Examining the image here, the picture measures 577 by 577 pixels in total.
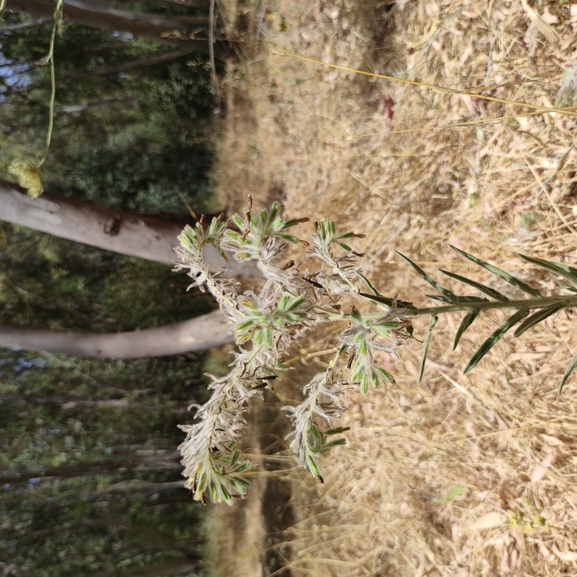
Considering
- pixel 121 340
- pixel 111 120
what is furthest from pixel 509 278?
pixel 111 120

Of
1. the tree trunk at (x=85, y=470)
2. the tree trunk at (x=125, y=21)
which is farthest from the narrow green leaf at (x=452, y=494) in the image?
the tree trunk at (x=125, y=21)

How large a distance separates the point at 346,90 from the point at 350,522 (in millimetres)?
2106

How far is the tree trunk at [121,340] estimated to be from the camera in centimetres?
263

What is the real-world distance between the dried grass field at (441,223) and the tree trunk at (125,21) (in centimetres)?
41

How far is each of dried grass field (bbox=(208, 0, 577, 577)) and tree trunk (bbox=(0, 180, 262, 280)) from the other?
2.17ft

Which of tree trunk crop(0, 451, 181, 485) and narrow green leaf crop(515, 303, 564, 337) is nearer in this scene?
narrow green leaf crop(515, 303, 564, 337)

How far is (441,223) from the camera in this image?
1654 millimetres

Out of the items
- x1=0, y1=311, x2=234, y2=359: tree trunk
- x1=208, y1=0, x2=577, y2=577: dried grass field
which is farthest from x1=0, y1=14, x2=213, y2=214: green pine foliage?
x1=0, y1=311, x2=234, y2=359: tree trunk

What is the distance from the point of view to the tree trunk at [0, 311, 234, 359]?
8.64ft

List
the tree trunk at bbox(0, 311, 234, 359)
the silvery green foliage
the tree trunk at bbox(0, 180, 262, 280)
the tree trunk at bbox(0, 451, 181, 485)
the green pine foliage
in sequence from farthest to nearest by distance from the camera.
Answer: the tree trunk at bbox(0, 451, 181, 485)
the green pine foliage
the tree trunk at bbox(0, 311, 234, 359)
the tree trunk at bbox(0, 180, 262, 280)
the silvery green foliage

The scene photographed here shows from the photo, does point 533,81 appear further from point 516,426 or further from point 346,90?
point 516,426

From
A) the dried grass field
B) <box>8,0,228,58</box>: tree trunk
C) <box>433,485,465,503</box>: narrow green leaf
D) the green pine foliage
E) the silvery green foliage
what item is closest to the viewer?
the silvery green foliage

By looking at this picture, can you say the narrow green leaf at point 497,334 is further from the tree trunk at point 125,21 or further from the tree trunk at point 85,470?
the tree trunk at point 85,470

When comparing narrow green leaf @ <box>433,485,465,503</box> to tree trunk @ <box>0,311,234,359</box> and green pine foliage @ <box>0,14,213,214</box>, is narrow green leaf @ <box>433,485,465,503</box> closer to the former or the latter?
tree trunk @ <box>0,311,234,359</box>
